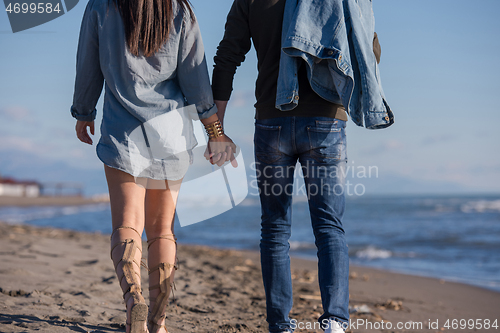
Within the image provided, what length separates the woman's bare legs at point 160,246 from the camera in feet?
5.75

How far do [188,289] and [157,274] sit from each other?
65.6 inches

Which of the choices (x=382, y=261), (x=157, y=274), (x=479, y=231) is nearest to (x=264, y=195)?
(x=157, y=274)

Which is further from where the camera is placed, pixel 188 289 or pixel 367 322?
pixel 188 289

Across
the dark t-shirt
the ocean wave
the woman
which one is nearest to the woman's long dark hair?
the woman

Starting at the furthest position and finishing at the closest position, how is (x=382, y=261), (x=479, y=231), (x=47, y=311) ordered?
(x=479, y=231), (x=382, y=261), (x=47, y=311)

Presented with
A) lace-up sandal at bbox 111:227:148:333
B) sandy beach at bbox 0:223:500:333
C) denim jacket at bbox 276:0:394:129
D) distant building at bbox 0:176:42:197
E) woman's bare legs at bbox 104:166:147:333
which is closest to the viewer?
lace-up sandal at bbox 111:227:148:333

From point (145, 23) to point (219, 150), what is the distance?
0.66 metres

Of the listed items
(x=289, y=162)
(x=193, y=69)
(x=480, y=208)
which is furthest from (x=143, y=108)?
(x=480, y=208)

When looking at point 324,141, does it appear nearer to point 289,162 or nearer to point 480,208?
point 289,162

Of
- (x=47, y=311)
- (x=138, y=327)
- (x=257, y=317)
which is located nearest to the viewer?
(x=138, y=327)

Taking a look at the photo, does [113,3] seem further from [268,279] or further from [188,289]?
[188,289]

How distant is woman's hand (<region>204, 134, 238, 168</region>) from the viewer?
6.28ft

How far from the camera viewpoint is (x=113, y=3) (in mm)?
1679

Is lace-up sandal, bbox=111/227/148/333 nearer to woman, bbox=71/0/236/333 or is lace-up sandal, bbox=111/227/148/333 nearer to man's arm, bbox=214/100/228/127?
woman, bbox=71/0/236/333
